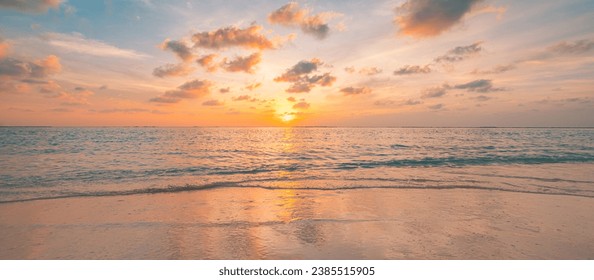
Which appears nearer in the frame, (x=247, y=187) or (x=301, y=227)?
(x=301, y=227)

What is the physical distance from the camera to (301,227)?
820cm

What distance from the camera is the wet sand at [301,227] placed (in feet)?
21.7

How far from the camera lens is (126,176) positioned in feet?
59.5

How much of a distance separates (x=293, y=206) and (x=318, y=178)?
7.24m

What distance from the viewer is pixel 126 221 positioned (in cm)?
886

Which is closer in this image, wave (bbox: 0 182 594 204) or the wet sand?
the wet sand

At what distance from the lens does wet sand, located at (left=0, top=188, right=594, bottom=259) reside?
662cm

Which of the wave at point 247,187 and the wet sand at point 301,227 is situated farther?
the wave at point 247,187

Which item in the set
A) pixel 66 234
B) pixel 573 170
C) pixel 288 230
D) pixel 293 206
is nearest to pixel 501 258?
pixel 288 230
